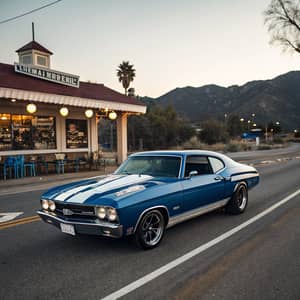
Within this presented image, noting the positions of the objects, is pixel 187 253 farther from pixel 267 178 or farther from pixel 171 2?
pixel 171 2

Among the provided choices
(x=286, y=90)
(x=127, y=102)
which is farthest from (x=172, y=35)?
(x=286, y=90)

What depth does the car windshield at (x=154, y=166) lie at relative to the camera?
210 inches

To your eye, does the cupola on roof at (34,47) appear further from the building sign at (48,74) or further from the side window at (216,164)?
the side window at (216,164)

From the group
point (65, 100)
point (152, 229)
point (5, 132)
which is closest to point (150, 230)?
point (152, 229)

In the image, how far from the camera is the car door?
5152 millimetres

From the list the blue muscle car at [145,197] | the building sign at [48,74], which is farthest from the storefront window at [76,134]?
the blue muscle car at [145,197]

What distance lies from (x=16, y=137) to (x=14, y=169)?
1872mm

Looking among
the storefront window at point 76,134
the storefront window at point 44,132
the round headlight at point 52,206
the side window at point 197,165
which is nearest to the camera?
the round headlight at point 52,206

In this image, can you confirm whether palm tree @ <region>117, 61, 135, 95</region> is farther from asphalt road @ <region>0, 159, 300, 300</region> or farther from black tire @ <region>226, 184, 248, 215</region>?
asphalt road @ <region>0, 159, 300, 300</region>

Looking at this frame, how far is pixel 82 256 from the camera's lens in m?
4.36

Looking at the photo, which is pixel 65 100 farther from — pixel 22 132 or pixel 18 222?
pixel 18 222

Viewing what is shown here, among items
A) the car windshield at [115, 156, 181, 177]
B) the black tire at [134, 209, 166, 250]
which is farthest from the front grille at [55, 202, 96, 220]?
the car windshield at [115, 156, 181, 177]

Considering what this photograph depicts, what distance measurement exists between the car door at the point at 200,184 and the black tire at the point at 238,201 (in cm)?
58

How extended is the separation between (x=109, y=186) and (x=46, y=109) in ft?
42.8
